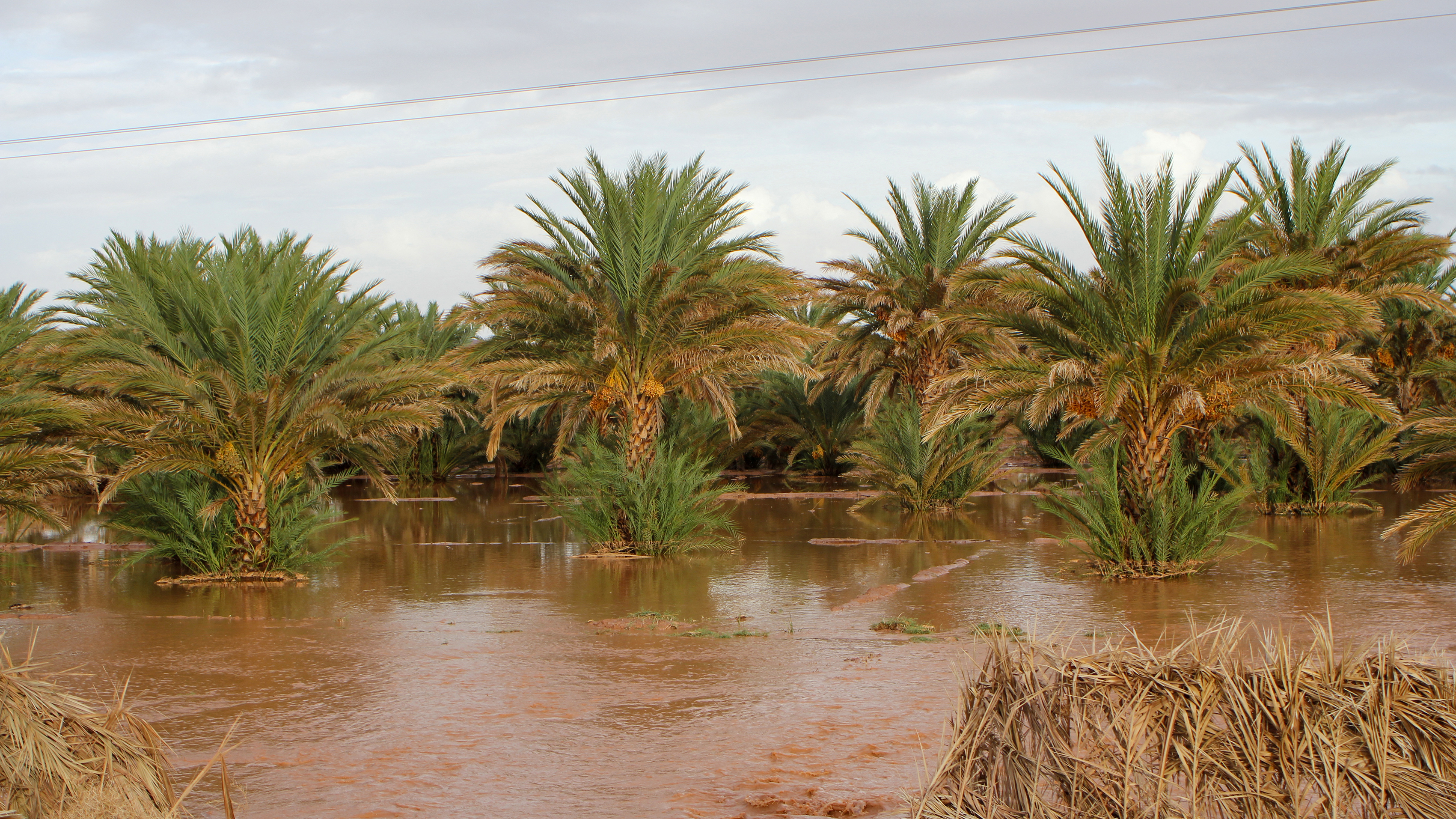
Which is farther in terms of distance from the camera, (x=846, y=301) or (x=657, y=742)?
(x=846, y=301)

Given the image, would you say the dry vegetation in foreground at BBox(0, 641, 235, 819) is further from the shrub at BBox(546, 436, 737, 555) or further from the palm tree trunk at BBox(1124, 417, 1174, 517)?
the palm tree trunk at BBox(1124, 417, 1174, 517)

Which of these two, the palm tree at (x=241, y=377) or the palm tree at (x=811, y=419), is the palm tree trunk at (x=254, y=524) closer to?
the palm tree at (x=241, y=377)

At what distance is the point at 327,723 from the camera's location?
287 inches

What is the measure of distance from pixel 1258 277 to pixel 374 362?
10516 millimetres

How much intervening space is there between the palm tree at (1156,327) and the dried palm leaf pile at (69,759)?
9.99 metres

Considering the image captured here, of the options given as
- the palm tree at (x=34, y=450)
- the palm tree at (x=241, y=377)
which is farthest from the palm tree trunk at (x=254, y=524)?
the palm tree at (x=34, y=450)

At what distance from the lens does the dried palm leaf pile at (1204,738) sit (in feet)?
13.2

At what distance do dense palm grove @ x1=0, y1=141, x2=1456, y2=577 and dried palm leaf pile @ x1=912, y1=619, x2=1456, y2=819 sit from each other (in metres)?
7.99

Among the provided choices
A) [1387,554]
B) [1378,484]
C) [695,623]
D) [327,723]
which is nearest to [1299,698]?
[327,723]

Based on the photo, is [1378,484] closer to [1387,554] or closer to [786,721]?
[1387,554]

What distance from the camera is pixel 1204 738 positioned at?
4.18 metres

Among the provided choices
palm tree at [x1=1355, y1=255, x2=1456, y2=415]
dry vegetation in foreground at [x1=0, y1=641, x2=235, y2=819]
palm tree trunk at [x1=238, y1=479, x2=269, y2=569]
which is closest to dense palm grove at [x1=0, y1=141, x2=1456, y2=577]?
palm tree trunk at [x1=238, y1=479, x2=269, y2=569]

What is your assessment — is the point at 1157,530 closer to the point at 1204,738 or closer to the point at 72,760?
the point at 1204,738

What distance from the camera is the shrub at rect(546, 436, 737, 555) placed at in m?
15.5
